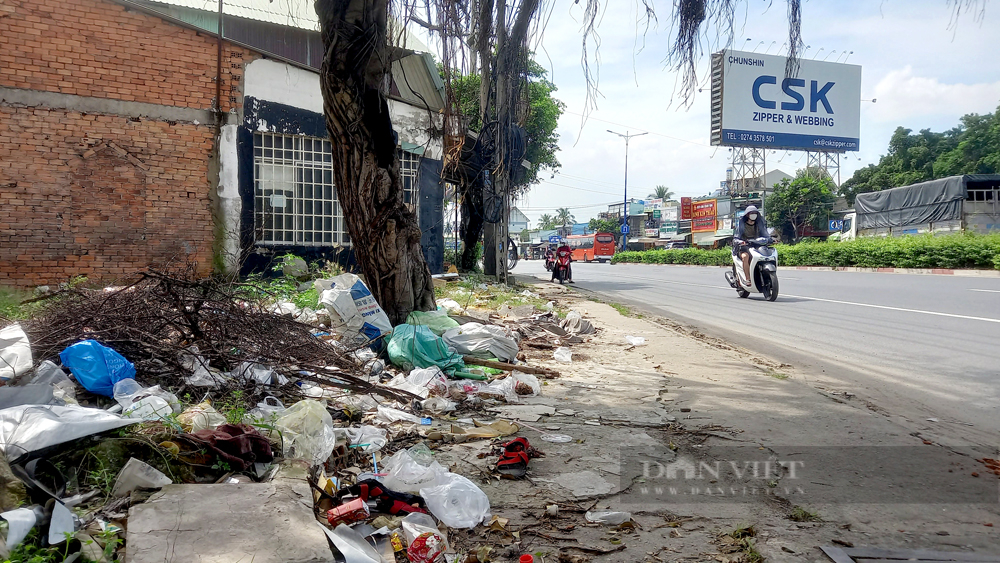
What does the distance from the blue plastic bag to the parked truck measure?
27.5 meters

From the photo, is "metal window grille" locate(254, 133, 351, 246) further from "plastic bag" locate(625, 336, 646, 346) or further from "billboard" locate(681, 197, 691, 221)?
"billboard" locate(681, 197, 691, 221)

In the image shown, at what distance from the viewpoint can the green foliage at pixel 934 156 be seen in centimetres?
3968

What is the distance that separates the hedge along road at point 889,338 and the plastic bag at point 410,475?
2922 millimetres

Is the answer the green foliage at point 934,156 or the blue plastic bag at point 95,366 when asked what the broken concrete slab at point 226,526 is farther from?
the green foliage at point 934,156

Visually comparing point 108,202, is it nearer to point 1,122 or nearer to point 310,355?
point 1,122

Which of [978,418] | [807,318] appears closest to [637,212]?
[807,318]

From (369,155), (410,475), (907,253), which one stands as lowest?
(410,475)

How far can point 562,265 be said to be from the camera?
785 inches

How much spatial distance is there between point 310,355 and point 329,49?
266 cm

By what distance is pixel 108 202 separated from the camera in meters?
9.65

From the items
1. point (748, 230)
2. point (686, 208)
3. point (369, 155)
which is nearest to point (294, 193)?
point (369, 155)

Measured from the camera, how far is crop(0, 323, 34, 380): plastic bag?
10.6 ft

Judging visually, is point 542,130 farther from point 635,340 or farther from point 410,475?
point 410,475

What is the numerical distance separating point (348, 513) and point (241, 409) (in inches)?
46.1
